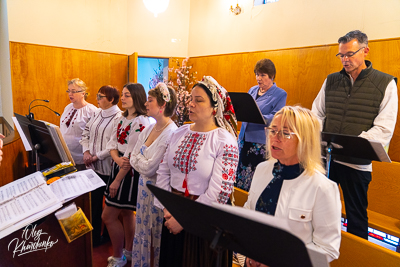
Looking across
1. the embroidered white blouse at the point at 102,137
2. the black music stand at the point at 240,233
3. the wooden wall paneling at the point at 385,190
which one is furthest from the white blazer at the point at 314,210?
the wooden wall paneling at the point at 385,190

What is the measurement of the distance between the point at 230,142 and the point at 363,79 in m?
1.39

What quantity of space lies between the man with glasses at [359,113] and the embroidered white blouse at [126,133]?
5.53 ft

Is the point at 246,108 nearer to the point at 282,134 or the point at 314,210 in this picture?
the point at 282,134

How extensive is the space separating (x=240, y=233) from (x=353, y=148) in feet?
4.84

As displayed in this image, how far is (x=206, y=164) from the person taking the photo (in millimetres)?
1638

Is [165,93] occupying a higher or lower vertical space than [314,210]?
higher

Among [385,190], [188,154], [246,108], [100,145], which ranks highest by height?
[246,108]

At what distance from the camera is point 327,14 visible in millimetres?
3666

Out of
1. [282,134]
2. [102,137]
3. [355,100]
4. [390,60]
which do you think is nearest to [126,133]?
[102,137]

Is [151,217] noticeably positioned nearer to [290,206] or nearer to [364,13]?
[290,206]

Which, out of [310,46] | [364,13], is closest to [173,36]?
[310,46]

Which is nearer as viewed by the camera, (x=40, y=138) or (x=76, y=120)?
(x=40, y=138)

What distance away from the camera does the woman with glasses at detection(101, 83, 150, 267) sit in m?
2.35

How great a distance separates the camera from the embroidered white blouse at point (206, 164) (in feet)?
5.27
